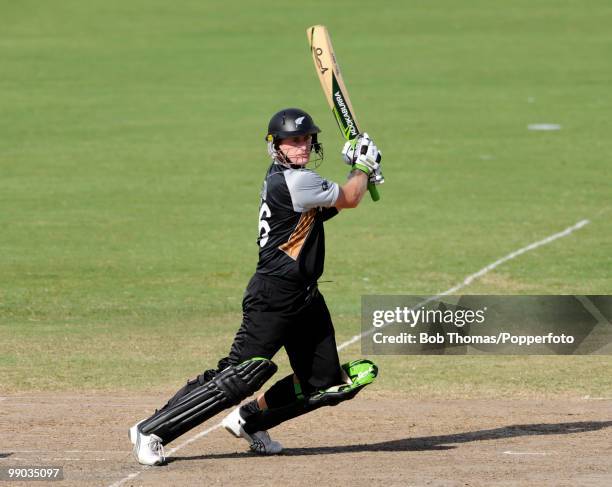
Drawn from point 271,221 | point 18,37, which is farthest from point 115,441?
point 18,37

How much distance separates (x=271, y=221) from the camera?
28.6ft

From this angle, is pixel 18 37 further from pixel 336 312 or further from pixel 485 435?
pixel 485 435

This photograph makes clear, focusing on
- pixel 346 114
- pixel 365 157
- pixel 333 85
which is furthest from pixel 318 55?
pixel 365 157

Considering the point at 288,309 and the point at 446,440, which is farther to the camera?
the point at 446,440

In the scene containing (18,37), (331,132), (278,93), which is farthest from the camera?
(18,37)

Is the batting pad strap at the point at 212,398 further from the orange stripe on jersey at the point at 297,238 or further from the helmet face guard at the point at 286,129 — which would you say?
the helmet face guard at the point at 286,129

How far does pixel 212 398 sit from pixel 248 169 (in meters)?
16.0

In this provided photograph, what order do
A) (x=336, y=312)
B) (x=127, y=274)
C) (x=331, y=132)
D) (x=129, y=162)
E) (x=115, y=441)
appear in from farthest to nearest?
(x=331, y=132) < (x=129, y=162) < (x=127, y=274) < (x=336, y=312) < (x=115, y=441)

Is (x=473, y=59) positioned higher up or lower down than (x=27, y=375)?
higher up

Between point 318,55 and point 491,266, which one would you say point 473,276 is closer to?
point 491,266

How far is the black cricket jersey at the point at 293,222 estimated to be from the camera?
8578 millimetres

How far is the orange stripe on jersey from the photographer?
8688 mm

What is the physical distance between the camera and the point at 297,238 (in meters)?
8.70

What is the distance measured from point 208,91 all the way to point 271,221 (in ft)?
79.7
